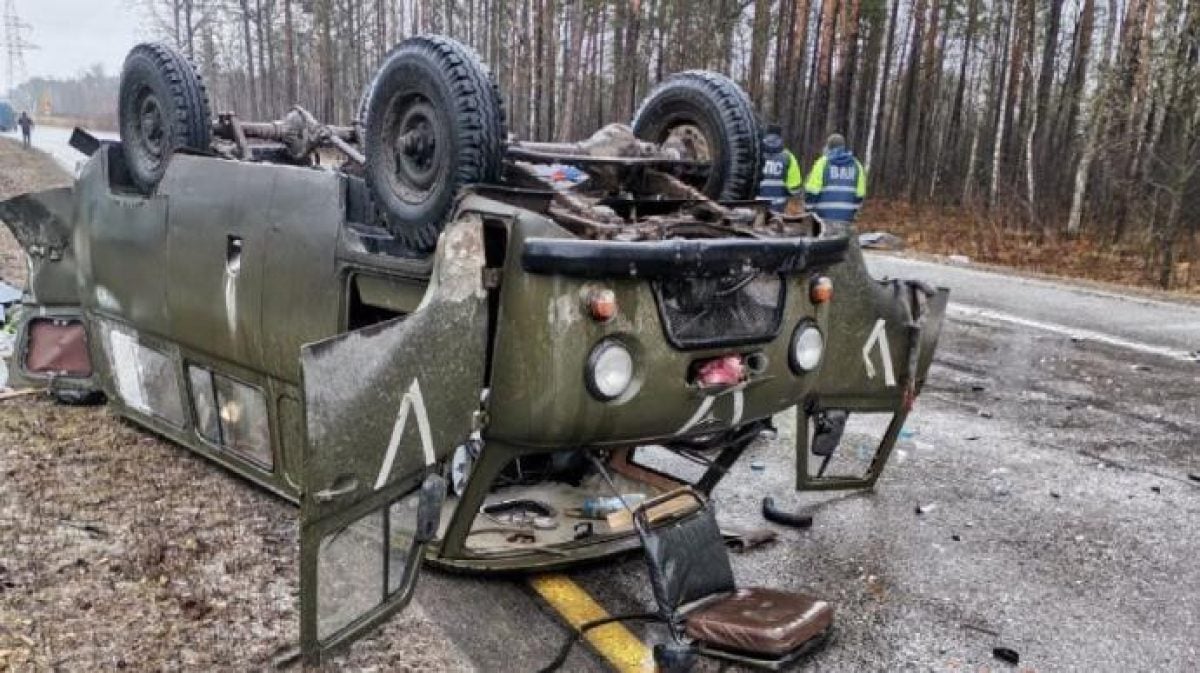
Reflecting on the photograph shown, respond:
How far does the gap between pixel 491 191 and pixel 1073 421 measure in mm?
4425

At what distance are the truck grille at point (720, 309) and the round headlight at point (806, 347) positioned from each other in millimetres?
135

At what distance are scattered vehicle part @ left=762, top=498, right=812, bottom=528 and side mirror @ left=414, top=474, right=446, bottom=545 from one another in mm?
1934

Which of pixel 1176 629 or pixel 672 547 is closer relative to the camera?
pixel 672 547

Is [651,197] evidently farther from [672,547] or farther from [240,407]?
[240,407]

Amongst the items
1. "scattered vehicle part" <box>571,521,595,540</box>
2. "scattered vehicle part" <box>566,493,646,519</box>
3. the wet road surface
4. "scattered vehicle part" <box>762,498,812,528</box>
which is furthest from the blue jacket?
"scattered vehicle part" <box>571,521,595,540</box>

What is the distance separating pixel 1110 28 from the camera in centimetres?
2450

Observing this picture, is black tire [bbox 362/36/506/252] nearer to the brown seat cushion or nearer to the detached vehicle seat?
the detached vehicle seat

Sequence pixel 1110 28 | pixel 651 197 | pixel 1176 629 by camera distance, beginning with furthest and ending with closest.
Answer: pixel 1110 28 < pixel 651 197 < pixel 1176 629

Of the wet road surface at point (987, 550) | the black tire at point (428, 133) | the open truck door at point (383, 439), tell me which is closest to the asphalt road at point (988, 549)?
the wet road surface at point (987, 550)

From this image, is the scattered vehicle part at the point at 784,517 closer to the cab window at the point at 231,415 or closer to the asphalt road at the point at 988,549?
the asphalt road at the point at 988,549

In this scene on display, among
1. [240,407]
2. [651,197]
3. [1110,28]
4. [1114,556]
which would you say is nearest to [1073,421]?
[1114,556]

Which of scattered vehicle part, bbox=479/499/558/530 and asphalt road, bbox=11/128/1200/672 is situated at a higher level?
scattered vehicle part, bbox=479/499/558/530

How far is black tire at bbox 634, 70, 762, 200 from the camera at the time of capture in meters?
3.84

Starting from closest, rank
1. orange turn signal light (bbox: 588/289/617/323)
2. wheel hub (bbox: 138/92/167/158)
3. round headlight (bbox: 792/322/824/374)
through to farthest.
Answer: orange turn signal light (bbox: 588/289/617/323)
round headlight (bbox: 792/322/824/374)
wheel hub (bbox: 138/92/167/158)
